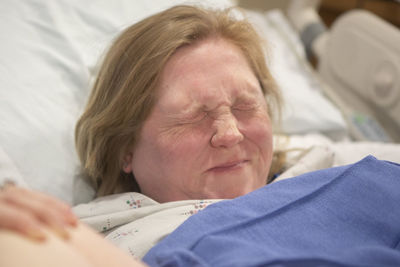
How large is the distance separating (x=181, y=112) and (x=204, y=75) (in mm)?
98

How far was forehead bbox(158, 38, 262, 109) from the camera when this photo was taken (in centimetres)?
94

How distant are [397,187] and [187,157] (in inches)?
16.7

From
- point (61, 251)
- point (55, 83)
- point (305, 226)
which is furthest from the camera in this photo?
point (55, 83)

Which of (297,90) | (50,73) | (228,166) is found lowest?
(297,90)

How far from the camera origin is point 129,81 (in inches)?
38.6

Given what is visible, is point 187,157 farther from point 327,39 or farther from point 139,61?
point 327,39

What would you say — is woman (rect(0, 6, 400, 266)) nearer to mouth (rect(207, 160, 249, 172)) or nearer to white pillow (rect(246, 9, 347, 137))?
mouth (rect(207, 160, 249, 172))

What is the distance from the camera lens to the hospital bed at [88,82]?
43.4 inches

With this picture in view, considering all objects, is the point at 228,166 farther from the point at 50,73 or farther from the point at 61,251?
the point at 50,73

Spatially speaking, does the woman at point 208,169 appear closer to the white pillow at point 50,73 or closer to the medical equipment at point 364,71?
the white pillow at point 50,73

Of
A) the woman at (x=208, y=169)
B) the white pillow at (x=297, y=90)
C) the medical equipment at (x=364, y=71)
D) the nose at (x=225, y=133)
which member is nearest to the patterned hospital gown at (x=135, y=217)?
the woman at (x=208, y=169)

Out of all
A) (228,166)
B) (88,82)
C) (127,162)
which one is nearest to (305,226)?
(228,166)

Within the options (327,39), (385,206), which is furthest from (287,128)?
(385,206)

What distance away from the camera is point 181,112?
3.07 ft
